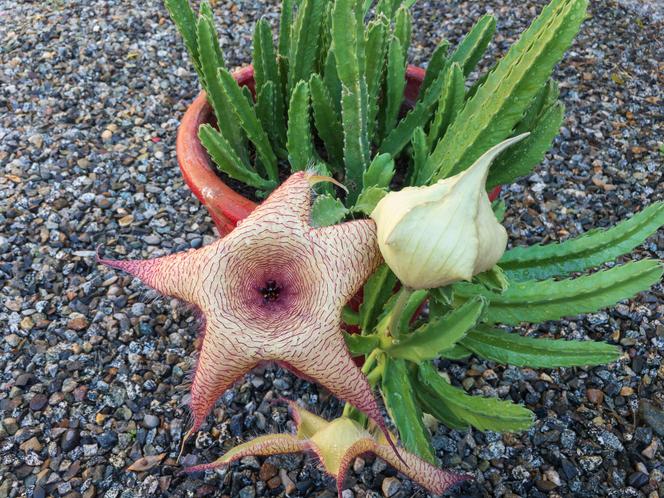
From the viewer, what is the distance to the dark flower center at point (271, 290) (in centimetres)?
85

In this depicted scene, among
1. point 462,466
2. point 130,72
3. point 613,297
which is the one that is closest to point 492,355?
point 613,297

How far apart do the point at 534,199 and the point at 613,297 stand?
978 mm

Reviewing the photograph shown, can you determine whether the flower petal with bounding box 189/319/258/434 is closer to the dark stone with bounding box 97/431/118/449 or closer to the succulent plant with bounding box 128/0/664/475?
the succulent plant with bounding box 128/0/664/475

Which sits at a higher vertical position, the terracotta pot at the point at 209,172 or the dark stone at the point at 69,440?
the terracotta pot at the point at 209,172

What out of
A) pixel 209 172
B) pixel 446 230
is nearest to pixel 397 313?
pixel 446 230

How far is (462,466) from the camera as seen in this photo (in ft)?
4.69

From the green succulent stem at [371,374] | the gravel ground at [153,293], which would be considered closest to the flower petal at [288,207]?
the green succulent stem at [371,374]

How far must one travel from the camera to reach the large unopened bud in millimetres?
679

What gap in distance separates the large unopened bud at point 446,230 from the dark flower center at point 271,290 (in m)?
0.18

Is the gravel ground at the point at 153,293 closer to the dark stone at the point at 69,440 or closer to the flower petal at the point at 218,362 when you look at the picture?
the dark stone at the point at 69,440

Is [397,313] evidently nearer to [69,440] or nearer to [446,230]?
[446,230]

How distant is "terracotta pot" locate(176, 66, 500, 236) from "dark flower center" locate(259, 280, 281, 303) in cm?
47

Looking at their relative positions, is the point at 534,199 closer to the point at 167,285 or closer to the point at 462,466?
the point at 462,466

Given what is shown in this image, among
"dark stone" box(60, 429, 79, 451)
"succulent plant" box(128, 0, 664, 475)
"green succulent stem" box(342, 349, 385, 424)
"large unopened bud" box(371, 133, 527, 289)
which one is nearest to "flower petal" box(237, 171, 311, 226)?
"succulent plant" box(128, 0, 664, 475)
